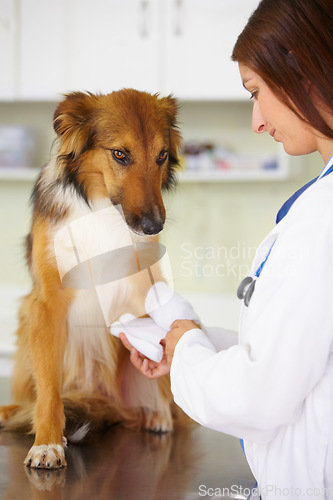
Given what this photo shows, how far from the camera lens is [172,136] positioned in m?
1.10

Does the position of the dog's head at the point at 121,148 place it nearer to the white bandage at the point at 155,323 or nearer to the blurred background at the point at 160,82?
the white bandage at the point at 155,323

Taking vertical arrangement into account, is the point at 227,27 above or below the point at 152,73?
above

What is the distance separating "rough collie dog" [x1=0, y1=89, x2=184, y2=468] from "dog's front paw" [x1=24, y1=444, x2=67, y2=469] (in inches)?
0.6

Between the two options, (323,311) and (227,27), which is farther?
(227,27)

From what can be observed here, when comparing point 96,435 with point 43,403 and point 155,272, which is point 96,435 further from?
point 155,272

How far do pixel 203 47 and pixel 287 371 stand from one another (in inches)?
93.3

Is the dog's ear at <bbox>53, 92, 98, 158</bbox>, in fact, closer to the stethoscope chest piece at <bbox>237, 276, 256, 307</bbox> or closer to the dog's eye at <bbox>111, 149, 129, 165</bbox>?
the dog's eye at <bbox>111, 149, 129, 165</bbox>

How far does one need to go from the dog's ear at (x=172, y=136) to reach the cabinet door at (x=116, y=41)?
164cm

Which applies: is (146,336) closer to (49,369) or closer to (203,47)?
(49,369)

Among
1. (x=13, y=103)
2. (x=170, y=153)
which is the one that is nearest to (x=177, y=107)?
(x=170, y=153)

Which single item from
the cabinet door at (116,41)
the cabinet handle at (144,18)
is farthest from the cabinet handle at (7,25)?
the cabinet handle at (144,18)

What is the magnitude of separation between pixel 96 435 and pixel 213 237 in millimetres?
2086

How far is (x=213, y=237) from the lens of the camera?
10.0 ft

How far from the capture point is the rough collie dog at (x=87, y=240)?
1.02 metres
